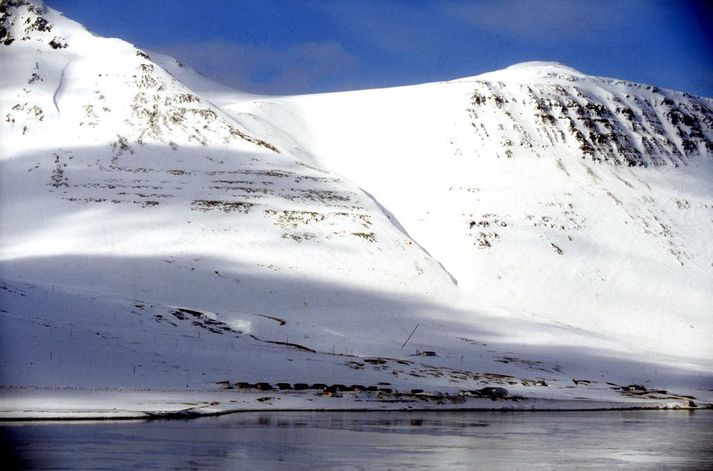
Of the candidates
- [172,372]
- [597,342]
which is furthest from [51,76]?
[172,372]

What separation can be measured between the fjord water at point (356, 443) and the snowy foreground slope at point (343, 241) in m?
3.08

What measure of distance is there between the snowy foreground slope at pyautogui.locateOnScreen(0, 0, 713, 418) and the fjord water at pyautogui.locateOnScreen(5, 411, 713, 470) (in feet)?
10.1

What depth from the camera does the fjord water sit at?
18936mm

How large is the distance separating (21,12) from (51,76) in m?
10.7

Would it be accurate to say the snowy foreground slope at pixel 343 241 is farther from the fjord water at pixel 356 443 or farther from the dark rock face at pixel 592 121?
the fjord water at pixel 356 443

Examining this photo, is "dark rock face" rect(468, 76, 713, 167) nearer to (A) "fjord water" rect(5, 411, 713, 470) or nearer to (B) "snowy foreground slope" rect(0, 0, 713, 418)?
(B) "snowy foreground slope" rect(0, 0, 713, 418)

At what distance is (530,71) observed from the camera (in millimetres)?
108938

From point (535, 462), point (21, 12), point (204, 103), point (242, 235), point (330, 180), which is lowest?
point (535, 462)

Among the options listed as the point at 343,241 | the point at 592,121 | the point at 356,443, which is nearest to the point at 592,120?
the point at 592,121

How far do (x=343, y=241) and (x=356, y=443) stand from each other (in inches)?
1875

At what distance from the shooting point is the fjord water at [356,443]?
18936mm

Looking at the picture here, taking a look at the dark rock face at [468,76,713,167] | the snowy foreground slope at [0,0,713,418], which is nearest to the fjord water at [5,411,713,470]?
the snowy foreground slope at [0,0,713,418]

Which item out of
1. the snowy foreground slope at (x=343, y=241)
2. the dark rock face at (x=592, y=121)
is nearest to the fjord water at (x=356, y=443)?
the snowy foreground slope at (x=343, y=241)

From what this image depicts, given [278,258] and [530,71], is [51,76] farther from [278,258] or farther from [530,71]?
[530,71]
